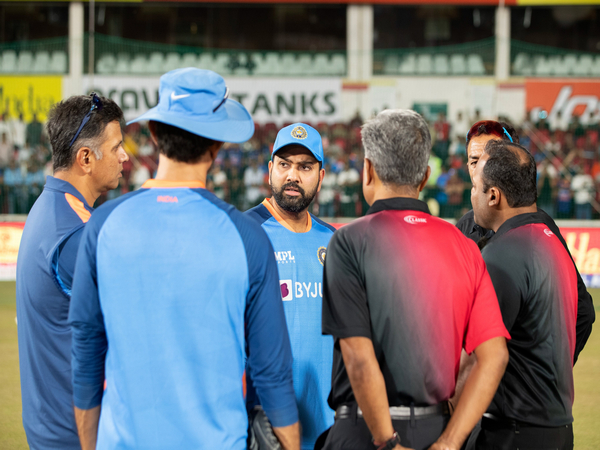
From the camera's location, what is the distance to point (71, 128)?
2227 mm

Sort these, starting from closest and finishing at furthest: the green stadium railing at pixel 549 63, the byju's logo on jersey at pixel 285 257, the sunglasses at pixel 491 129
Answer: the byju's logo on jersey at pixel 285 257 < the sunglasses at pixel 491 129 < the green stadium railing at pixel 549 63

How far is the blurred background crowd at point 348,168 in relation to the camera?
13680 millimetres

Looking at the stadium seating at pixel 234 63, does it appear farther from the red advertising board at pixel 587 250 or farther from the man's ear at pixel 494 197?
the man's ear at pixel 494 197

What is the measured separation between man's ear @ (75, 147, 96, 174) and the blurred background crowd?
11272mm

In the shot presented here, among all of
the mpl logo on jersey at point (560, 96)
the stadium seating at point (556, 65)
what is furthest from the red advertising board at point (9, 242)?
the stadium seating at point (556, 65)

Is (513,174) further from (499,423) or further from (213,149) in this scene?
(213,149)

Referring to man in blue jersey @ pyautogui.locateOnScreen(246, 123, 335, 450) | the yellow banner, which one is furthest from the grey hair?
the yellow banner

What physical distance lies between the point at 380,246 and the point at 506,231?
0.71 metres

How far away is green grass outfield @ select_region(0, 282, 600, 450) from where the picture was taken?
4.32 meters

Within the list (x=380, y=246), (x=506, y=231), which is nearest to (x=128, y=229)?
(x=380, y=246)

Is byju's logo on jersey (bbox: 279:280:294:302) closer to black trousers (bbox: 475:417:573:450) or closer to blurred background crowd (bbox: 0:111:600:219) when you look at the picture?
black trousers (bbox: 475:417:573:450)

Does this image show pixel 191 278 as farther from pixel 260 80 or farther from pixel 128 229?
pixel 260 80

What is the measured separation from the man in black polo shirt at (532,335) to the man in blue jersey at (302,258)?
73 cm

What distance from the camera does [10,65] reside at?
17.3 meters
